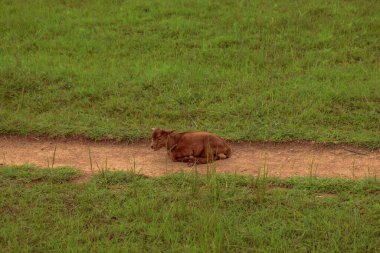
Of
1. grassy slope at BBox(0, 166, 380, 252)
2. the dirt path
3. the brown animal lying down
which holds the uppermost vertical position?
the brown animal lying down

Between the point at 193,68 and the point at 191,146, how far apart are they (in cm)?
320

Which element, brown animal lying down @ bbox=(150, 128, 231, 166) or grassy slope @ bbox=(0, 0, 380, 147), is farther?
grassy slope @ bbox=(0, 0, 380, 147)

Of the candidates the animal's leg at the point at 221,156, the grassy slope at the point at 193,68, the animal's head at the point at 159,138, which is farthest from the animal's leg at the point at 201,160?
the grassy slope at the point at 193,68

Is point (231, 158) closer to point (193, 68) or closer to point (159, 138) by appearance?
point (159, 138)

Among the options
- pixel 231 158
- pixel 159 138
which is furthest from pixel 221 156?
pixel 159 138

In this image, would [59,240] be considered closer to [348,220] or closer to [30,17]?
[348,220]

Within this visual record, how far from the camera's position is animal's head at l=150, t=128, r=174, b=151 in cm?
775

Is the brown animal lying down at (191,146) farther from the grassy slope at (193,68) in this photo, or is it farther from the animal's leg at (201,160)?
the grassy slope at (193,68)

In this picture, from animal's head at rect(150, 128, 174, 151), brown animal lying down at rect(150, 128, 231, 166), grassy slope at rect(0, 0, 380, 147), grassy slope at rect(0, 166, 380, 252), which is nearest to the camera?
grassy slope at rect(0, 166, 380, 252)

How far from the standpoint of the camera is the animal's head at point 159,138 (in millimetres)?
7746

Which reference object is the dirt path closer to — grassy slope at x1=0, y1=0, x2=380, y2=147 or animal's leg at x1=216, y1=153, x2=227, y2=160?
animal's leg at x1=216, y1=153, x2=227, y2=160

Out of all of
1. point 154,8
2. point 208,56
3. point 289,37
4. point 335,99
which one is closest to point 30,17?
point 154,8

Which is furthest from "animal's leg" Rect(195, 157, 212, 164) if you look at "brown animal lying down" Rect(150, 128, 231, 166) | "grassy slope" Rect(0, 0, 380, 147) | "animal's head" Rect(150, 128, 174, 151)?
"grassy slope" Rect(0, 0, 380, 147)

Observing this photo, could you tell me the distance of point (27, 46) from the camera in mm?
11906
